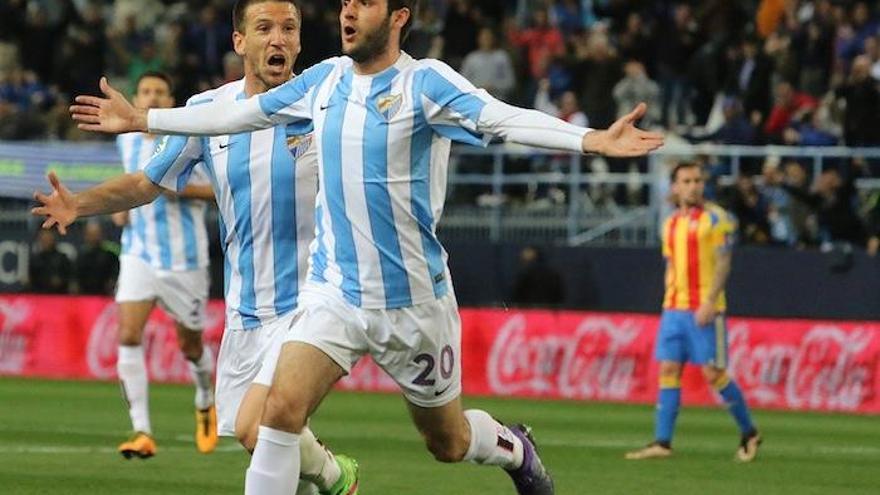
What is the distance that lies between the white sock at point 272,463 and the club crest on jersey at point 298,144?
148 cm

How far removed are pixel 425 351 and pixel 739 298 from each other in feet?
44.7

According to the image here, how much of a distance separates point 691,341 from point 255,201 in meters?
5.92

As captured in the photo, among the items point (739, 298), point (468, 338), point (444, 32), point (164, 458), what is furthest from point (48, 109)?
point (164, 458)

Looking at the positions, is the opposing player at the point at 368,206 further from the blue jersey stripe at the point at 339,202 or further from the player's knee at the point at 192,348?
the player's knee at the point at 192,348

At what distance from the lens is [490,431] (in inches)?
340

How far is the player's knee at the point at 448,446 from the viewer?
27.5ft

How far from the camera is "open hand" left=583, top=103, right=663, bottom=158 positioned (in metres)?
7.23

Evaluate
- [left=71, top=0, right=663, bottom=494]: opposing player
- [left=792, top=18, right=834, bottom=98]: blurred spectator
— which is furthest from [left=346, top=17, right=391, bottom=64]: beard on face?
[left=792, top=18, right=834, bottom=98]: blurred spectator

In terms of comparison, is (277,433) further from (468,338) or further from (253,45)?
(468,338)

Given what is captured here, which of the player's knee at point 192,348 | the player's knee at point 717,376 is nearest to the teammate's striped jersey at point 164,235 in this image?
the player's knee at point 192,348

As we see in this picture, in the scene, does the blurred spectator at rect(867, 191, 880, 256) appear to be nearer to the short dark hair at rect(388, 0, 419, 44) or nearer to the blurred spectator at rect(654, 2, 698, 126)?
the blurred spectator at rect(654, 2, 698, 126)

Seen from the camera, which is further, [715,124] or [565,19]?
[565,19]

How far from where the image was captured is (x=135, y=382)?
528 inches

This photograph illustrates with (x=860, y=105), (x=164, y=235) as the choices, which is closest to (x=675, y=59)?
(x=860, y=105)
